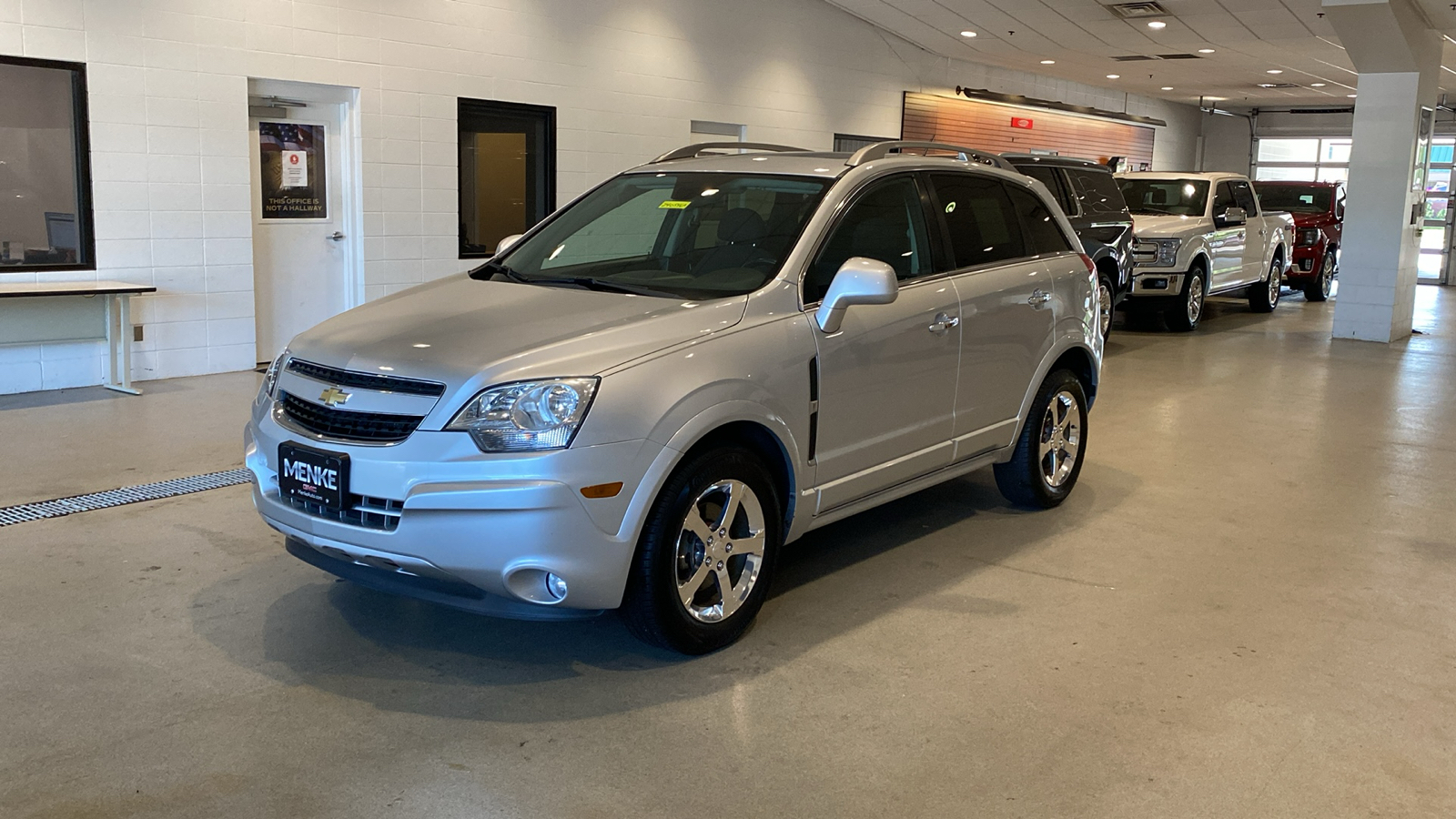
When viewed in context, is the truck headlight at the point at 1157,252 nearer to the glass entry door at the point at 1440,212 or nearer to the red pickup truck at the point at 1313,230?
the red pickup truck at the point at 1313,230

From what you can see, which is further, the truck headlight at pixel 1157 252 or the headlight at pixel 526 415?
the truck headlight at pixel 1157 252

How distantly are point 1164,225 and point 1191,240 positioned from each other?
35cm

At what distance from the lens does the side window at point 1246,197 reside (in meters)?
13.8

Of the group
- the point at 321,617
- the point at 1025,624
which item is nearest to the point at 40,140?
the point at 321,617

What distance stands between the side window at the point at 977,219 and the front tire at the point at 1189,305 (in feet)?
26.9

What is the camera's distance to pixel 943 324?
4.40m

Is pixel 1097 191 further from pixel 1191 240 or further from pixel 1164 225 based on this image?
pixel 1191 240

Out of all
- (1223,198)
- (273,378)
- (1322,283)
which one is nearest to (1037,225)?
(273,378)

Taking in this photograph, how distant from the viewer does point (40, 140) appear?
773 centimetres

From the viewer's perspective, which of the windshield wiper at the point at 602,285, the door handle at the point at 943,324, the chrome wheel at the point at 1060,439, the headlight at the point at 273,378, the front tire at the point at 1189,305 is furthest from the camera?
the front tire at the point at 1189,305

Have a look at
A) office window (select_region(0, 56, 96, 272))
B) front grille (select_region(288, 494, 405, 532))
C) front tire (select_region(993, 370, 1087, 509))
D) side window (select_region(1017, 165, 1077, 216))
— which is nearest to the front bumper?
front grille (select_region(288, 494, 405, 532))

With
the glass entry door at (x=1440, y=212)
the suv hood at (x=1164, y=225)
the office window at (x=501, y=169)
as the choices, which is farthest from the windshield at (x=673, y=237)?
the glass entry door at (x=1440, y=212)

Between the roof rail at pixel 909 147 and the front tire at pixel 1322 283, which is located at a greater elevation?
the roof rail at pixel 909 147

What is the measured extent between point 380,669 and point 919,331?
215 cm
